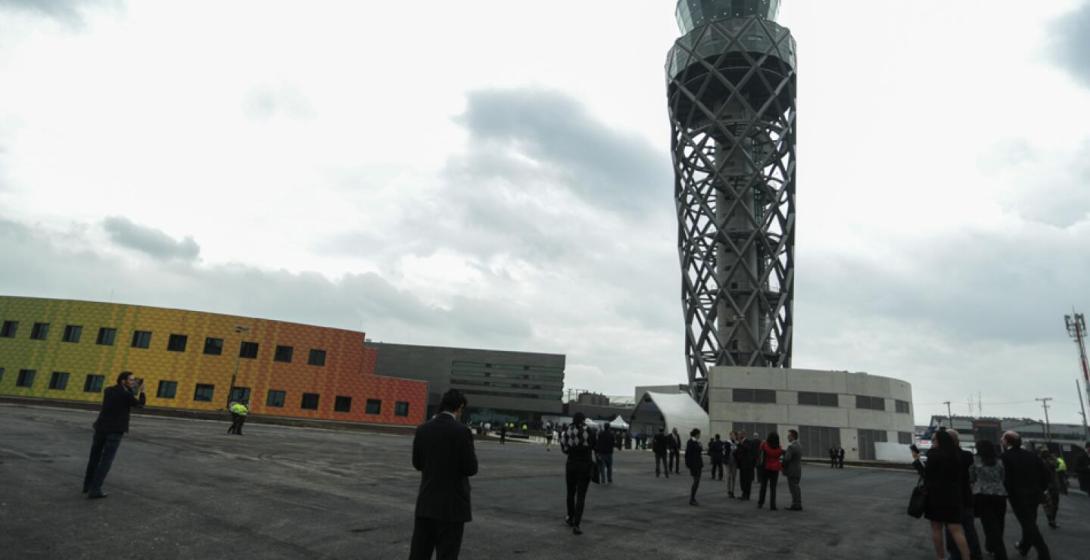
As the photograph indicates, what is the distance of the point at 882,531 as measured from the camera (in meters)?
9.40

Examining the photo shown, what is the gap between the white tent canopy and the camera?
48.1m

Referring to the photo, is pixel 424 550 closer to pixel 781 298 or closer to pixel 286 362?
pixel 286 362

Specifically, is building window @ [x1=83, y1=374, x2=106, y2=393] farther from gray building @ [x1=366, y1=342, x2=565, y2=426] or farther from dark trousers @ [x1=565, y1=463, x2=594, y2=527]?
dark trousers @ [x1=565, y1=463, x2=594, y2=527]

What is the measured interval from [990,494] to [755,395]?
4319 centimetres

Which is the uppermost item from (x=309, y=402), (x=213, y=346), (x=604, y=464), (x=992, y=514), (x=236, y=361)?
(x=213, y=346)

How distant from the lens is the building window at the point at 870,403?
156ft

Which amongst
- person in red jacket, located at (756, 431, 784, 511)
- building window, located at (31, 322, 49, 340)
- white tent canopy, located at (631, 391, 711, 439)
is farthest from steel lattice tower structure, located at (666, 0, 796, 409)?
building window, located at (31, 322, 49, 340)

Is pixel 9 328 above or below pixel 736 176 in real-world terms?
below

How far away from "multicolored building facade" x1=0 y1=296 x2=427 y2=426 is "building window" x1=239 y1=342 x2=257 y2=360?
0.08 m

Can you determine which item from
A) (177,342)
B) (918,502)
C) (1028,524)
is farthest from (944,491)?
(177,342)

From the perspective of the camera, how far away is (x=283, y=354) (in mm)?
50719

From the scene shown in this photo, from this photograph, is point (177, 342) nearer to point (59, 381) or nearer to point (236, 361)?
point (236, 361)

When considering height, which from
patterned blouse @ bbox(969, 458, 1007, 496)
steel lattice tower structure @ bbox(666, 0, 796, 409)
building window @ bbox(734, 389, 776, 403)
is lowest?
patterned blouse @ bbox(969, 458, 1007, 496)

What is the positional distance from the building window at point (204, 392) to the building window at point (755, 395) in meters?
45.3
